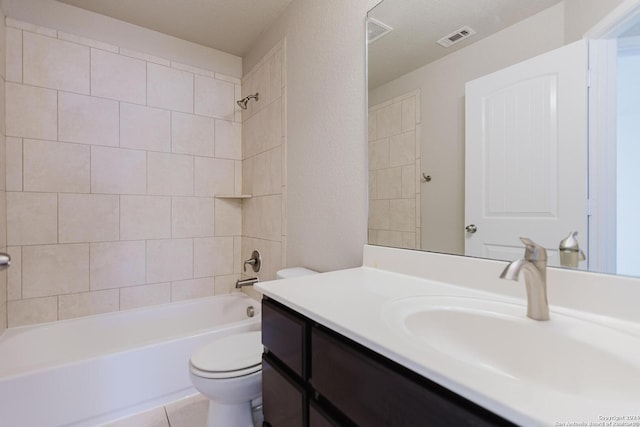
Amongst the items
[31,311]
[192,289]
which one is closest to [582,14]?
[192,289]

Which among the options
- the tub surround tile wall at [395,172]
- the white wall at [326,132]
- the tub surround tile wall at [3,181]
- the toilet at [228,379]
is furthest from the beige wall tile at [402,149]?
the tub surround tile wall at [3,181]

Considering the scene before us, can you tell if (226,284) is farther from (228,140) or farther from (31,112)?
(31,112)

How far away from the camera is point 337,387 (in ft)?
2.21

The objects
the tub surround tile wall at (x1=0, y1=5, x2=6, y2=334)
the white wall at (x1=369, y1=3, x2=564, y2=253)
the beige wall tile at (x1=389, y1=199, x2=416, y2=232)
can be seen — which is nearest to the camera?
the white wall at (x1=369, y1=3, x2=564, y2=253)

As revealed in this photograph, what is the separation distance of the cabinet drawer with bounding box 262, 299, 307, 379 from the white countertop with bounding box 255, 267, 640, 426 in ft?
0.13

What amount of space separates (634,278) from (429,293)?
1.51ft

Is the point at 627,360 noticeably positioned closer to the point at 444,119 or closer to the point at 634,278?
the point at 634,278

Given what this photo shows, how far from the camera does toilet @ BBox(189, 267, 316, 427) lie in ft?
3.98

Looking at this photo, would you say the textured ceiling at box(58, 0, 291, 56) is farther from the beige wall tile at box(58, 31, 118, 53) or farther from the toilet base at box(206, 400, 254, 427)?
the toilet base at box(206, 400, 254, 427)

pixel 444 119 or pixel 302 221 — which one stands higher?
pixel 444 119

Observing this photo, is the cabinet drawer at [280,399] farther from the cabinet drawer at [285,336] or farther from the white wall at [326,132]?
the white wall at [326,132]

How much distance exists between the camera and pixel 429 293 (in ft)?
3.02

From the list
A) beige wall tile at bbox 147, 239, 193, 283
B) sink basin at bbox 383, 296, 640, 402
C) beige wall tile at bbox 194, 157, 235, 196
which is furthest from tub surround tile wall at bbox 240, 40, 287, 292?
sink basin at bbox 383, 296, 640, 402

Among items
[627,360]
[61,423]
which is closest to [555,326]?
[627,360]
